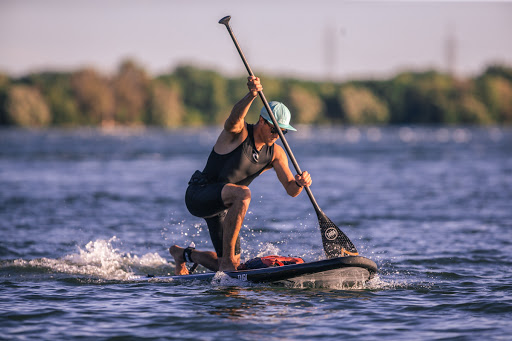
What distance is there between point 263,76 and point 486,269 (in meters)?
137

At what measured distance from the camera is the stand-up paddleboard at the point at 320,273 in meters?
8.59

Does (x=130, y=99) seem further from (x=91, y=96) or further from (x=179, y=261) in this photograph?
(x=179, y=261)

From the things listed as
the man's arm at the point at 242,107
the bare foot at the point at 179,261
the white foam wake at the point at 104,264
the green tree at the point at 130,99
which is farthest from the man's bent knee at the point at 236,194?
the green tree at the point at 130,99

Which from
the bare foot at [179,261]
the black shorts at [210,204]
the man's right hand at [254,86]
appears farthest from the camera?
the bare foot at [179,261]

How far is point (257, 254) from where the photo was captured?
1185 centimetres

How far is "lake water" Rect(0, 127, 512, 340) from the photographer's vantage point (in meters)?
7.52

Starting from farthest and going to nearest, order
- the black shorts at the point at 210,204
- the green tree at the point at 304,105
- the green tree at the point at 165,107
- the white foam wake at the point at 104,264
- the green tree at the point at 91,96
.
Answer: the green tree at the point at 304,105 → the green tree at the point at 165,107 → the green tree at the point at 91,96 → the white foam wake at the point at 104,264 → the black shorts at the point at 210,204

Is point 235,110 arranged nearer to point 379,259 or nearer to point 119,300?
point 119,300

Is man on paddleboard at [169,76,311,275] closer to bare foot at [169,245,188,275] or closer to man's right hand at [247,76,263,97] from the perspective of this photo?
man's right hand at [247,76,263,97]

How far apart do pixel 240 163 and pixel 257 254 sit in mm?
3529

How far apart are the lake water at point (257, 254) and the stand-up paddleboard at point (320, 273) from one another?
0.14m

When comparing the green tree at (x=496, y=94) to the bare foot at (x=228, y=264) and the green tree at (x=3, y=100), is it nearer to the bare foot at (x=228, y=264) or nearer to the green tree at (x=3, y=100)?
the green tree at (x=3, y=100)

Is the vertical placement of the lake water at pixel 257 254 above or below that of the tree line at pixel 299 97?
below

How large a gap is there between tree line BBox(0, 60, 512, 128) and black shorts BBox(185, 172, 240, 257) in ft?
379
